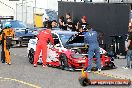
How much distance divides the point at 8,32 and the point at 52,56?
2.44 metres

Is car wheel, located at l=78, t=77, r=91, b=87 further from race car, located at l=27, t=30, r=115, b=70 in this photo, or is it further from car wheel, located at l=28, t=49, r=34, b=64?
car wheel, located at l=28, t=49, r=34, b=64

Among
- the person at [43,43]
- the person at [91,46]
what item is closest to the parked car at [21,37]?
the person at [43,43]

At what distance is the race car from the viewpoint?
54.6 feet

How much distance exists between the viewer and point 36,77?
1518cm

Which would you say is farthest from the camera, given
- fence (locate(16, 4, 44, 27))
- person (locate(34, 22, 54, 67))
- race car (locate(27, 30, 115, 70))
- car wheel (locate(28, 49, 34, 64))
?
fence (locate(16, 4, 44, 27))

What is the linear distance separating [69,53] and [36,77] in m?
2.02

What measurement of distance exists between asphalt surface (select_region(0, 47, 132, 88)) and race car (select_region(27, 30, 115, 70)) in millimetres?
316

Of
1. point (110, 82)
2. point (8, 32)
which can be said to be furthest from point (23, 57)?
point (110, 82)

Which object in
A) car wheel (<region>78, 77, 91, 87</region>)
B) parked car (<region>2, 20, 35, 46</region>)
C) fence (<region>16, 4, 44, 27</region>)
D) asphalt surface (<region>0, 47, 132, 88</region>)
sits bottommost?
asphalt surface (<region>0, 47, 132, 88</region>)

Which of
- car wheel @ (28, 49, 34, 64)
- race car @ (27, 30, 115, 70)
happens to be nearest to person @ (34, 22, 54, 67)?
race car @ (27, 30, 115, 70)

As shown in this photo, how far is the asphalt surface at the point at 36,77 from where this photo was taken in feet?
44.8

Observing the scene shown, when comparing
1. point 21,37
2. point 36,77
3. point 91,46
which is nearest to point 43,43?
point 91,46

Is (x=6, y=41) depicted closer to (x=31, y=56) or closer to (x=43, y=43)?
(x=31, y=56)

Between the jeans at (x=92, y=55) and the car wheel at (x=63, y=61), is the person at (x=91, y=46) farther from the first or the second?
the car wheel at (x=63, y=61)
